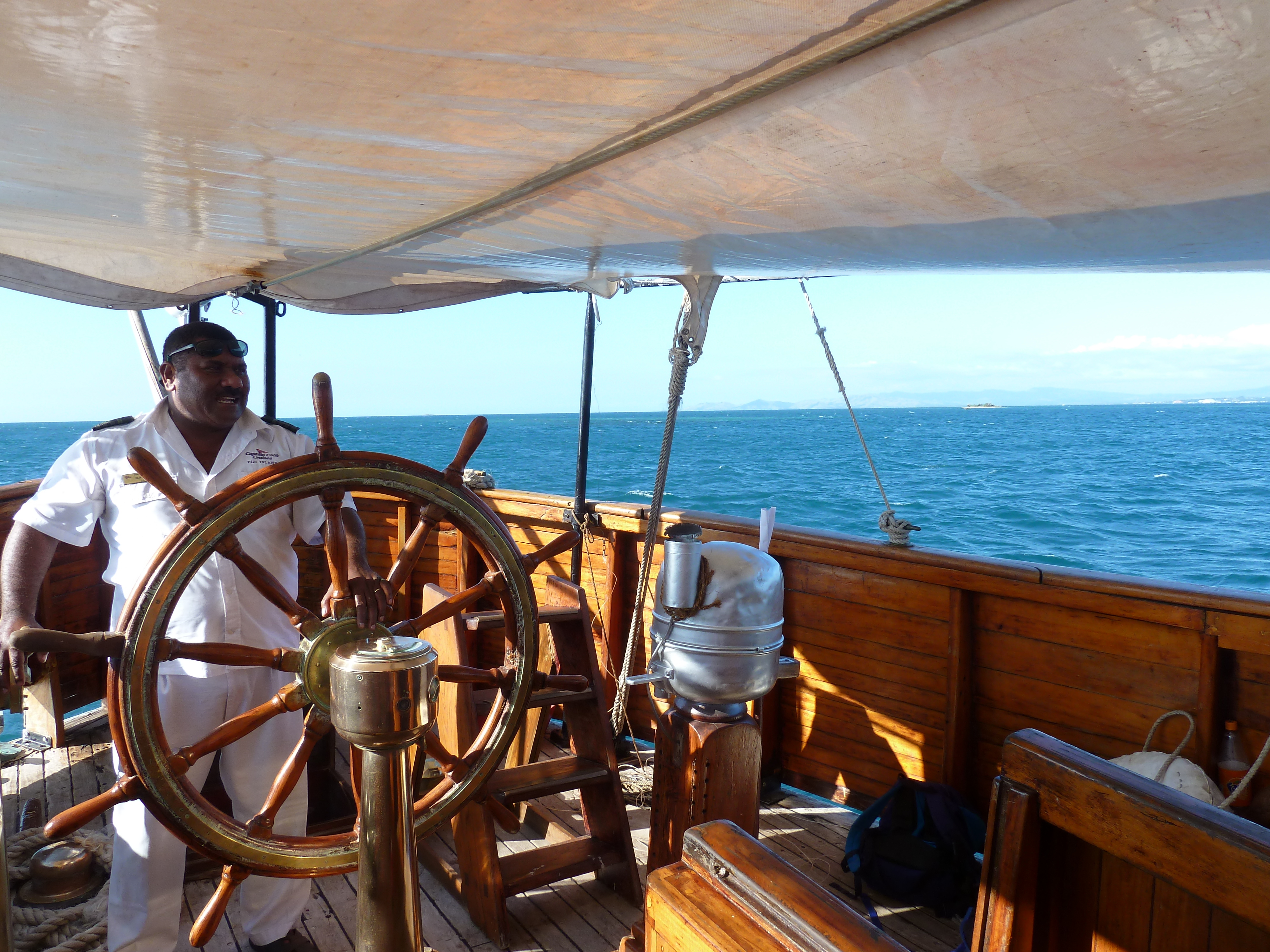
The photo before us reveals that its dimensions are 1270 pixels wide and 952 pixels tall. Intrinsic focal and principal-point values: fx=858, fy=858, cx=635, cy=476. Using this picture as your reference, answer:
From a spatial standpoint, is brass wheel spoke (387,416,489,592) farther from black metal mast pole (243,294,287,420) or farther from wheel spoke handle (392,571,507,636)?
black metal mast pole (243,294,287,420)

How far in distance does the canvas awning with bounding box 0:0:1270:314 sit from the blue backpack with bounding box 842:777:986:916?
46.9 inches

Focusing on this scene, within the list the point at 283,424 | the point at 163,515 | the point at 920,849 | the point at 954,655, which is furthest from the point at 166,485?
the point at 954,655

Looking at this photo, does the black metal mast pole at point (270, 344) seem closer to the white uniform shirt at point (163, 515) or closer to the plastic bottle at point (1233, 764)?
the white uniform shirt at point (163, 515)

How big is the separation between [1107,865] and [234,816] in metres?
1.61

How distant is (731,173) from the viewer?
3.62 feet

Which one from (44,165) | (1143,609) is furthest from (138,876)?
(1143,609)

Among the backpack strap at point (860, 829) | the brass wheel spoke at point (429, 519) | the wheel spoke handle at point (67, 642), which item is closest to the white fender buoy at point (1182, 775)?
the backpack strap at point (860, 829)

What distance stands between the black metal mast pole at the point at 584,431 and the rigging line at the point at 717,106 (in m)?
1.26

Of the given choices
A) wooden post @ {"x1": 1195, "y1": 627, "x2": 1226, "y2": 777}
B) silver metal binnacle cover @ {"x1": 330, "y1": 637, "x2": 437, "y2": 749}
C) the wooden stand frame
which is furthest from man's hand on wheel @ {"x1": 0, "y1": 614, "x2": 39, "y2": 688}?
wooden post @ {"x1": 1195, "y1": 627, "x2": 1226, "y2": 777}

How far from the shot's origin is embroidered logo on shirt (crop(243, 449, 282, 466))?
158cm

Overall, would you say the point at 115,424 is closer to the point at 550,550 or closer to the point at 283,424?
the point at 283,424

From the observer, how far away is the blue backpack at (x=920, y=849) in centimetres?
184

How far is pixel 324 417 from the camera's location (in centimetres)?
119

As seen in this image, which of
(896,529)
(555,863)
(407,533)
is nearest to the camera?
(555,863)
